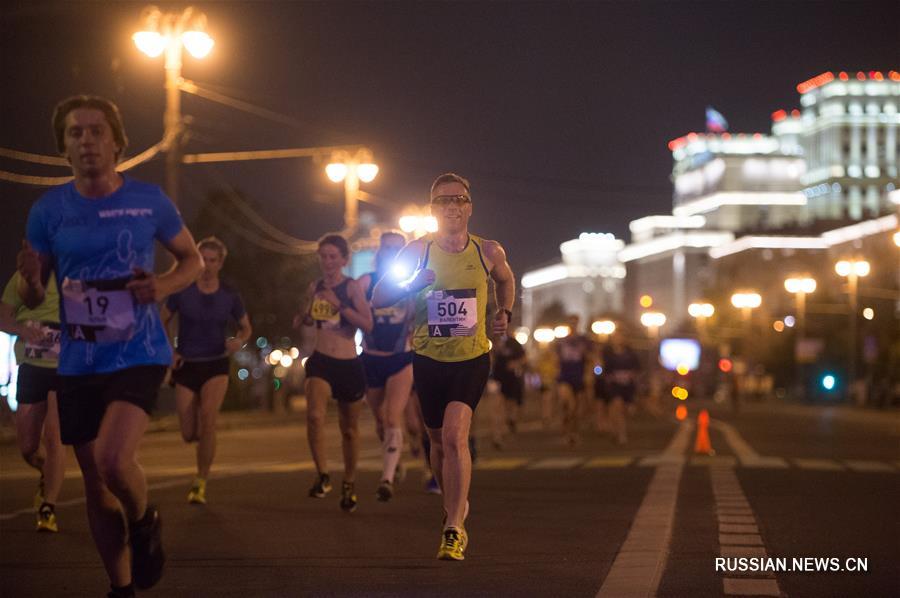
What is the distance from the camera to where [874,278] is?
330 ft

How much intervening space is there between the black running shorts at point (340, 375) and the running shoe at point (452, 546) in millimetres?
3880

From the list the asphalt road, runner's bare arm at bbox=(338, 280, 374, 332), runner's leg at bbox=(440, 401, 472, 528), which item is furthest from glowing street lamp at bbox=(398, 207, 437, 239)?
runner's leg at bbox=(440, 401, 472, 528)

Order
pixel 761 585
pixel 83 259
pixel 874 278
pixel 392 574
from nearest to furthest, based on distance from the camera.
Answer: pixel 83 259 < pixel 761 585 < pixel 392 574 < pixel 874 278

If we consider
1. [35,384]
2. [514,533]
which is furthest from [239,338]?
[514,533]

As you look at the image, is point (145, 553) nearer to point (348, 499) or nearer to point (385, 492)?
point (348, 499)

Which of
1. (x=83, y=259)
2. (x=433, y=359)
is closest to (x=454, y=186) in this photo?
(x=433, y=359)

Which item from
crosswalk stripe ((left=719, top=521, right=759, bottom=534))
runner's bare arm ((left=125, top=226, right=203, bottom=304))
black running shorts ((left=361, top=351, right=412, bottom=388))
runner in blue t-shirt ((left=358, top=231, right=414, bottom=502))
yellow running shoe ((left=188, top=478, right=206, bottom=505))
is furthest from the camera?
black running shorts ((left=361, top=351, right=412, bottom=388))

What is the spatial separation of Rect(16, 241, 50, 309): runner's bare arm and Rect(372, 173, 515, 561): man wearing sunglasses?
8.98ft

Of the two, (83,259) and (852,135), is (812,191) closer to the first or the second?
(852,135)

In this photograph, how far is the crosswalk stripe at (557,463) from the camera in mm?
17422

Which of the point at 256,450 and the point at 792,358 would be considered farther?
the point at 792,358

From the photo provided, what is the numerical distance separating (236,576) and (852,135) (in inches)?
7342

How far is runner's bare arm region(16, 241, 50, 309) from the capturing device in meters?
6.45

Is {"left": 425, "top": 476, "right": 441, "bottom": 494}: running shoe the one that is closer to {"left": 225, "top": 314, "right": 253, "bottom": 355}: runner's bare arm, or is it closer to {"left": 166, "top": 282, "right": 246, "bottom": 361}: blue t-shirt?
{"left": 225, "top": 314, "right": 253, "bottom": 355}: runner's bare arm
